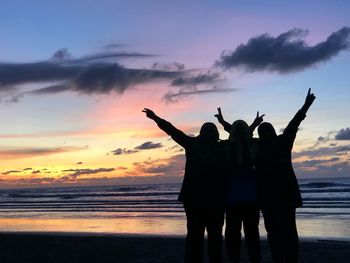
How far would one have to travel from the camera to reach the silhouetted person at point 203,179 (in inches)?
240

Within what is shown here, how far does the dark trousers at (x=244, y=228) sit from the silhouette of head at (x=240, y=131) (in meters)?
0.77

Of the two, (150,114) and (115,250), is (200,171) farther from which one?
(115,250)

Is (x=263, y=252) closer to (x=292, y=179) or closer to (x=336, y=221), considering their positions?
(x=292, y=179)

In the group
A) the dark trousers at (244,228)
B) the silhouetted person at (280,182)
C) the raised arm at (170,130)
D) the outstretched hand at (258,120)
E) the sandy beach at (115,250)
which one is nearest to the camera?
the raised arm at (170,130)

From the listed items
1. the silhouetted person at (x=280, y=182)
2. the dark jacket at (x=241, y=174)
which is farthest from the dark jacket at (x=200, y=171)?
the silhouetted person at (x=280, y=182)

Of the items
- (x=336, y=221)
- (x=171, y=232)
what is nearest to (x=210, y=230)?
(x=171, y=232)

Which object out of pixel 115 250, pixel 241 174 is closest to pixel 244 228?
pixel 241 174

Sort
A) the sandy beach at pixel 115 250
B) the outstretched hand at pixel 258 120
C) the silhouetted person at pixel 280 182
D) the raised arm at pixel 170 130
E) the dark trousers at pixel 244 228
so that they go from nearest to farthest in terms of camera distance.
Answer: the raised arm at pixel 170 130
the silhouetted person at pixel 280 182
the dark trousers at pixel 244 228
the outstretched hand at pixel 258 120
the sandy beach at pixel 115 250

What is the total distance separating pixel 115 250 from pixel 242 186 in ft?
16.8

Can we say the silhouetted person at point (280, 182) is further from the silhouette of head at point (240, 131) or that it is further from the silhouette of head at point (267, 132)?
the silhouette of head at point (240, 131)

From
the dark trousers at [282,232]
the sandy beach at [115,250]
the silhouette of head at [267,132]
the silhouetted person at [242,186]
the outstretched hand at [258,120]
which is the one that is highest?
the outstretched hand at [258,120]

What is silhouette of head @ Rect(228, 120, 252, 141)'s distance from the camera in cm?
629

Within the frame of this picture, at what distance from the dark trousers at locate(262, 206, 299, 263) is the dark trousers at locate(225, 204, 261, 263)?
15cm

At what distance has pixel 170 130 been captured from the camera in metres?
6.08
